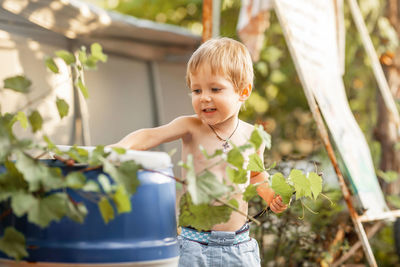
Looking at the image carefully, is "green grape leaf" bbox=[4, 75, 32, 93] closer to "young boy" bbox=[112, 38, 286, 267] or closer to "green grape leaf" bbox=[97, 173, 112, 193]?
"green grape leaf" bbox=[97, 173, 112, 193]

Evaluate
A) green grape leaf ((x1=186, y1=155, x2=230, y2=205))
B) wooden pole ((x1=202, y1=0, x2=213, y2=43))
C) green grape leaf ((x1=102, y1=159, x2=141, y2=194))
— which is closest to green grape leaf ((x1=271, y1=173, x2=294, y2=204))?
green grape leaf ((x1=186, y1=155, x2=230, y2=205))

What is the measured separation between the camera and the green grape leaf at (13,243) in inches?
47.8

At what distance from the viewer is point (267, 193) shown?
1.92 metres

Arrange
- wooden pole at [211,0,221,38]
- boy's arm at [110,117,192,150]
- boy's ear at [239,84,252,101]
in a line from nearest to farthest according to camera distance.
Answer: boy's arm at [110,117,192,150]
boy's ear at [239,84,252,101]
wooden pole at [211,0,221,38]

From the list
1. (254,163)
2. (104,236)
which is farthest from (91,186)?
(254,163)

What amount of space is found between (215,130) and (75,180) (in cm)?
78

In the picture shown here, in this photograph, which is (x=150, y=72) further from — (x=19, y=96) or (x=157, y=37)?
(x=19, y=96)

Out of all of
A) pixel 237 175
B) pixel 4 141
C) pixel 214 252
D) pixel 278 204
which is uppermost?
pixel 4 141

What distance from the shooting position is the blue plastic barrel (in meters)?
1.26

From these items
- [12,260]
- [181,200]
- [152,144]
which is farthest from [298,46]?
[12,260]

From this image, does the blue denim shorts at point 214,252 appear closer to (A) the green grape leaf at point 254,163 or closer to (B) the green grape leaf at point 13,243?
(A) the green grape leaf at point 254,163

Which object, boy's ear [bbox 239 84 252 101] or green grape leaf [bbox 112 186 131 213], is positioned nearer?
green grape leaf [bbox 112 186 131 213]

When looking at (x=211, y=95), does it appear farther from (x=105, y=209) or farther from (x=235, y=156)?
(x=105, y=209)

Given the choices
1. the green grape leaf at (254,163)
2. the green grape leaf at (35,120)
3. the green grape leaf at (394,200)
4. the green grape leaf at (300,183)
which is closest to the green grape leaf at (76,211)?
the green grape leaf at (35,120)
